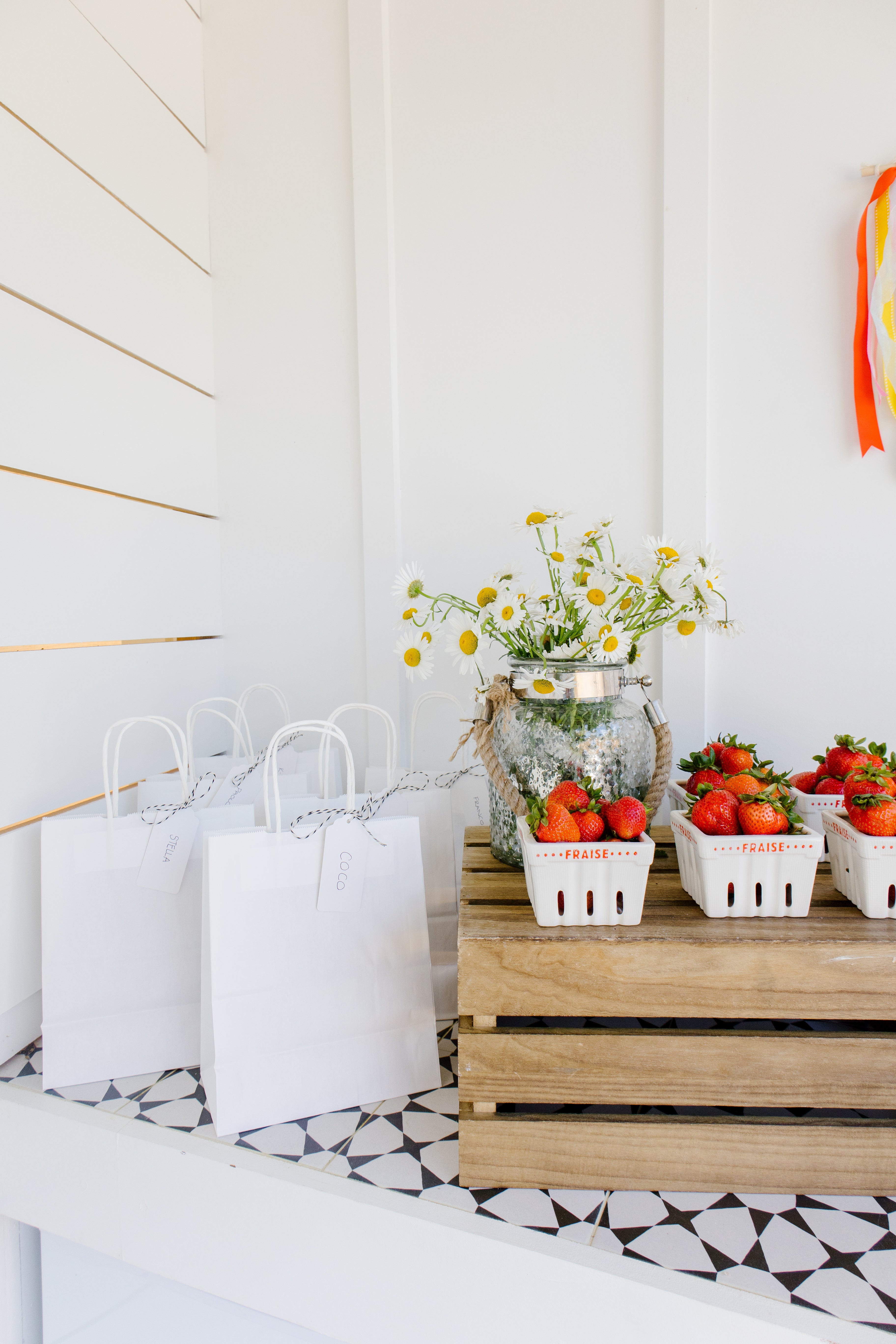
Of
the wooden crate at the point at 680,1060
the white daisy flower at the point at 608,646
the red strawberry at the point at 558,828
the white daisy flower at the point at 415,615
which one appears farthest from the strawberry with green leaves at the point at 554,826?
the white daisy flower at the point at 415,615

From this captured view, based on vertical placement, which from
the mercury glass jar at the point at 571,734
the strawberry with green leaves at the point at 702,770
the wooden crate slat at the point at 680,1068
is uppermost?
the mercury glass jar at the point at 571,734

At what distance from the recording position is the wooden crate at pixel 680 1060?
821mm

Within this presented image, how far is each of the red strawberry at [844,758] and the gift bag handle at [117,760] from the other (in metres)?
0.97

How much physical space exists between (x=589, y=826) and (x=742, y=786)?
0.68 feet

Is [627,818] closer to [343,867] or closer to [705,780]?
A: [705,780]

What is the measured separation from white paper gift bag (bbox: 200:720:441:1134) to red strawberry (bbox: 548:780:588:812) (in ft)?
0.76

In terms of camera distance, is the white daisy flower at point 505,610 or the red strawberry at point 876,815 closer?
the red strawberry at point 876,815

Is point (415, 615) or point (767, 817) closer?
point (767, 817)

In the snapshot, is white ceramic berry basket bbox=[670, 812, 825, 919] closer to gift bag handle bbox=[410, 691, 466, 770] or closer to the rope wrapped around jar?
the rope wrapped around jar

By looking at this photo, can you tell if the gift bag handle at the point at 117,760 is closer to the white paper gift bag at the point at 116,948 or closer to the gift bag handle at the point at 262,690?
the white paper gift bag at the point at 116,948

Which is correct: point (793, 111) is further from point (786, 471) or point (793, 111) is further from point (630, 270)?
point (786, 471)

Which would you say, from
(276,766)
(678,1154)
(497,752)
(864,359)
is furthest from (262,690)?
(864,359)

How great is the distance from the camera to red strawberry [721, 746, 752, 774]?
1.16m

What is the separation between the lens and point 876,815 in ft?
2.89
